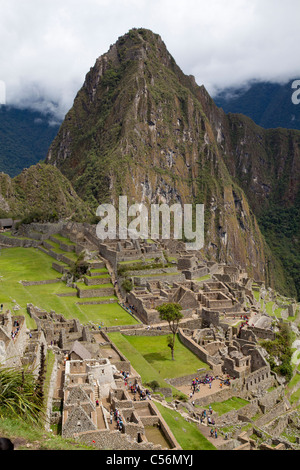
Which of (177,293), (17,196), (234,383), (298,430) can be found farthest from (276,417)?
(17,196)

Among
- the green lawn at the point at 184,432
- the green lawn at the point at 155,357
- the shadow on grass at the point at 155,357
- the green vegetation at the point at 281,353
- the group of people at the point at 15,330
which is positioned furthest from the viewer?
the green vegetation at the point at 281,353

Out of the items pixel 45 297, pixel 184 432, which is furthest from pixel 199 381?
pixel 45 297

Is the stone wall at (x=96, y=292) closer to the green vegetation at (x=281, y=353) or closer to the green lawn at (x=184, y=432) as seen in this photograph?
the green vegetation at (x=281, y=353)

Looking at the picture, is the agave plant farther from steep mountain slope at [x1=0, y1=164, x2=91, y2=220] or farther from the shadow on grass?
steep mountain slope at [x1=0, y1=164, x2=91, y2=220]

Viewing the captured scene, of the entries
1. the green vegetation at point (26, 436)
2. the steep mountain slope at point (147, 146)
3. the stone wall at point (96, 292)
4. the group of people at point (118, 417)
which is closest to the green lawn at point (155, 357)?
the group of people at point (118, 417)

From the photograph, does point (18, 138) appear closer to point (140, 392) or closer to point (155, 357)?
point (155, 357)
